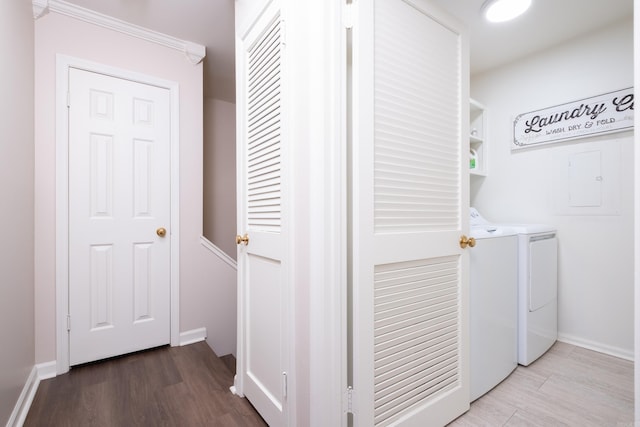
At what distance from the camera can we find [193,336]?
2.24 meters

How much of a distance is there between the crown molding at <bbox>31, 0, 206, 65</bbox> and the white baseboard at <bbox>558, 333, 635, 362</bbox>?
367cm

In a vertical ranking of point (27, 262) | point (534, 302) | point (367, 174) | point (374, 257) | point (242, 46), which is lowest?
point (534, 302)

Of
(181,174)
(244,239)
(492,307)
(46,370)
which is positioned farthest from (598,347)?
(46,370)

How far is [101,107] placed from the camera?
6.40ft

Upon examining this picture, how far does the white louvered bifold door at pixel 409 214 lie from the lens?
1.07 metres

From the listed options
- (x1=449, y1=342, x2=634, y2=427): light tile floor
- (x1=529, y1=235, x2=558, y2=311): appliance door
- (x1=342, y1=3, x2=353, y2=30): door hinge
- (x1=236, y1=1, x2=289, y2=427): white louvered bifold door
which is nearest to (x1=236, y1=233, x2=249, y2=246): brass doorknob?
(x1=236, y1=1, x2=289, y2=427): white louvered bifold door

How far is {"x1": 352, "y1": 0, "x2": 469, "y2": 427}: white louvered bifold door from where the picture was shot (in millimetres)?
1070

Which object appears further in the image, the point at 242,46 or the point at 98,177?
the point at 98,177

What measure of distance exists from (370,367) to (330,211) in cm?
61

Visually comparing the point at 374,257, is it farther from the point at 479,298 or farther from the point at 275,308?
the point at 479,298

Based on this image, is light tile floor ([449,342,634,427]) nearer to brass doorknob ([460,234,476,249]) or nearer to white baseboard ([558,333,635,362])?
white baseboard ([558,333,635,362])

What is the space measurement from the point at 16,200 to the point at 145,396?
1.24 m

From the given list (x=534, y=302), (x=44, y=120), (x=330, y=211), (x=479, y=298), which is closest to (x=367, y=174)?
(x=330, y=211)

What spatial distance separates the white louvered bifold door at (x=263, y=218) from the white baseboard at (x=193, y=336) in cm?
83
